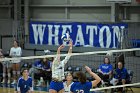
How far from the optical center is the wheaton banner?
626 inches

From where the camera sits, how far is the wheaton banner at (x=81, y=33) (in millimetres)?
15911

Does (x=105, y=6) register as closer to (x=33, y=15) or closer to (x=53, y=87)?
(x=33, y=15)

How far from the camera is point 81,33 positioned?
16.9 m

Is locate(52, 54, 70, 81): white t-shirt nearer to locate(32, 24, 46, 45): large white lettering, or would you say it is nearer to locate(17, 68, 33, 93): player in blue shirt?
locate(17, 68, 33, 93): player in blue shirt

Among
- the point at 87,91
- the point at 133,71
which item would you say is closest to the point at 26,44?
the point at 133,71

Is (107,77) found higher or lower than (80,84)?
lower

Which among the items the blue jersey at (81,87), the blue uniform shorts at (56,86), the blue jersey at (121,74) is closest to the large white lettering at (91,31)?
the blue jersey at (121,74)

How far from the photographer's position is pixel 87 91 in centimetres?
714

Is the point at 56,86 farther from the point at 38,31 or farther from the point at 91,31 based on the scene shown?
the point at 38,31

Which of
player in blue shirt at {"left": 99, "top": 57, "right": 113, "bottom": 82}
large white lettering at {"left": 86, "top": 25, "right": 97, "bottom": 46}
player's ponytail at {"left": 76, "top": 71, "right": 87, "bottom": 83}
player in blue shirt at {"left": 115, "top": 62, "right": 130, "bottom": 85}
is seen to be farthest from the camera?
large white lettering at {"left": 86, "top": 25, "right": 97, "bottom": 46}

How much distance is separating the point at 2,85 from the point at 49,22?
4116mm

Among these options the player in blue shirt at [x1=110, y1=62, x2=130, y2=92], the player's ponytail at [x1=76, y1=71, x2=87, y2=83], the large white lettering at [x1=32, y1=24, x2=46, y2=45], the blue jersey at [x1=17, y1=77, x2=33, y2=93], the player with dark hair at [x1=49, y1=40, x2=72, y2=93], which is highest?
the large white lettering at [x1=32, y1=24, x2=46, y2=45]

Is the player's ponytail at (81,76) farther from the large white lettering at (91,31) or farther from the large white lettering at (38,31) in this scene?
the large white lettering at (38,31)

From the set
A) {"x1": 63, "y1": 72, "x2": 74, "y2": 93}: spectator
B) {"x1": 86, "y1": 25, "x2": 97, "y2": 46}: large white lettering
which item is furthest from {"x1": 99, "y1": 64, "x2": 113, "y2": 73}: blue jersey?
{"x1": 63, "y1": 72, "x2": 74, "y2": 93}: spectator
